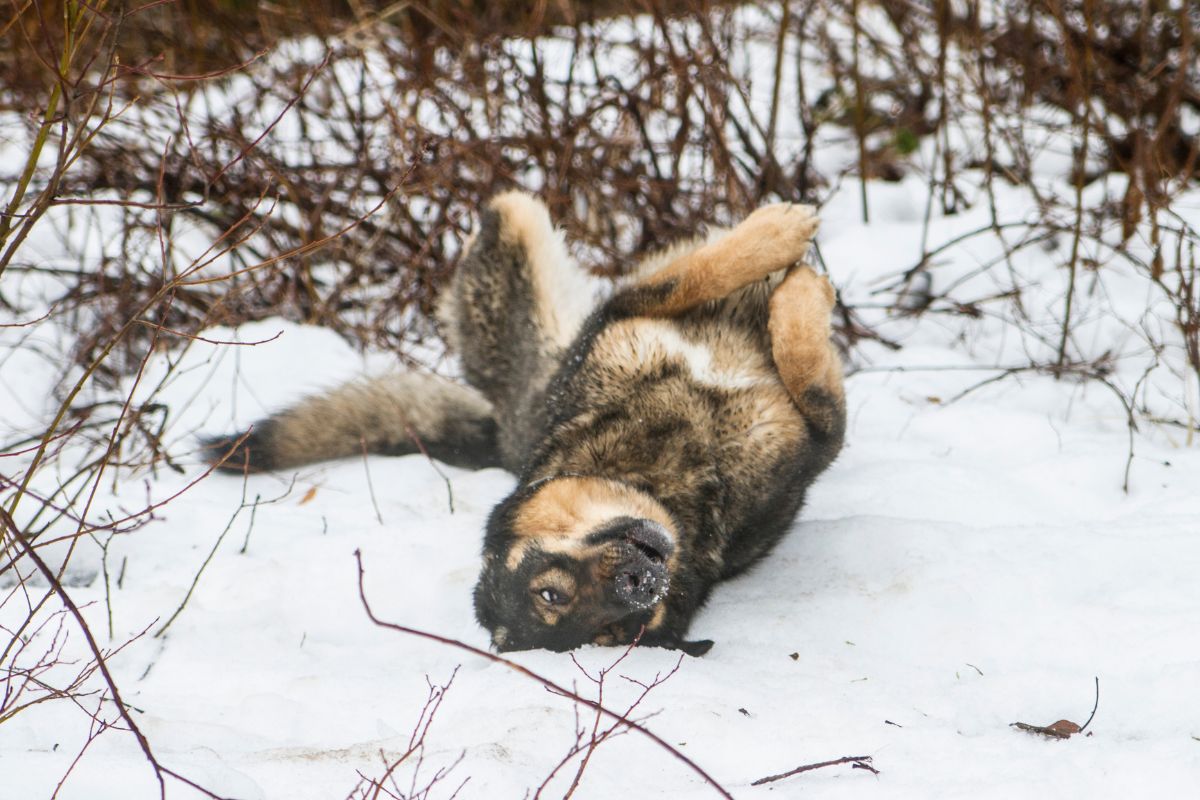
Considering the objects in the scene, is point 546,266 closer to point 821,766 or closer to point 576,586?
point 576,586

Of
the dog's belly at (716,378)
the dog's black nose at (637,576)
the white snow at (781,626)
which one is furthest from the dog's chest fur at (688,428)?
the dog's black nose at (637,576)

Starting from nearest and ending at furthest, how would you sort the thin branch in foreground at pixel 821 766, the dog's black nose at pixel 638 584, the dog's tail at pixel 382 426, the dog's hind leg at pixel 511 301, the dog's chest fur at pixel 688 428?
the thin branch in foreground at pixel 821 766 → the dog's black nose at pixel 638 584 → the dog's chest fur at pixel 688 428 → the dog's tail at pixel 382 426 → the dog's hind leg at pixel 511 301

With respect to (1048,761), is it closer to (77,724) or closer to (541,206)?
(77,724)

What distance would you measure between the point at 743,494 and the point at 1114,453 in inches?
63.7

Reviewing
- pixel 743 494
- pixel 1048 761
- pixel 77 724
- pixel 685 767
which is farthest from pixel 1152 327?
pixel 77 724

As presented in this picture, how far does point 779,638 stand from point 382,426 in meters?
2.46

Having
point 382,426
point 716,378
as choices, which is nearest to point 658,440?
point 716,378

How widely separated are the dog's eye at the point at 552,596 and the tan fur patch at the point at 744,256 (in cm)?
136

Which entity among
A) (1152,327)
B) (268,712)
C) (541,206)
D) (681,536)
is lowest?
(268,712)

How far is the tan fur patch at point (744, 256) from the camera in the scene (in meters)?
4.02

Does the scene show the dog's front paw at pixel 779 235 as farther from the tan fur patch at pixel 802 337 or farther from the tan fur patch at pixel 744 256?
the tan fur patch at pixel 802 337

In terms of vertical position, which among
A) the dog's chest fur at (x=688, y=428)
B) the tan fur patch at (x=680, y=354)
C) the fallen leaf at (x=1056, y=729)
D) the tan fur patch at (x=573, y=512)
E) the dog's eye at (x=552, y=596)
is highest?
the tan fur patch at (x=680, y=354)

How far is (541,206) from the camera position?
5215 millimetres

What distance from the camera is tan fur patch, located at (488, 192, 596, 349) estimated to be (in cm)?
Answer: 498
